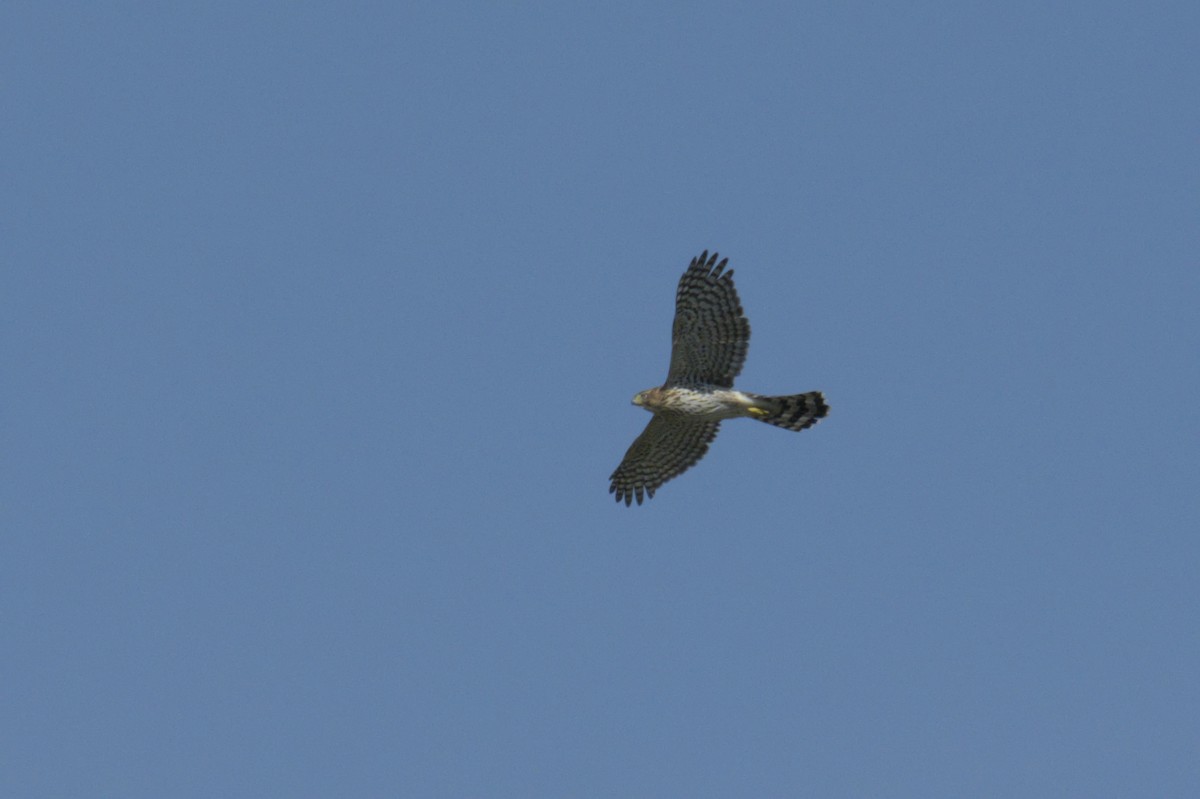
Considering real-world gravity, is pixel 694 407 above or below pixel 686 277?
below

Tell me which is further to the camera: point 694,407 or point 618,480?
point 618,480

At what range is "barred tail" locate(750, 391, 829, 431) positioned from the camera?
2500 centimetres

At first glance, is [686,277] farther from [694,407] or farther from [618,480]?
[618,480]

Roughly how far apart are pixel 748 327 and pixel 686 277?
44.5 inches

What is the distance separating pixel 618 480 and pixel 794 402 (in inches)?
158

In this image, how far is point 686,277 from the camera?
25.1 metres

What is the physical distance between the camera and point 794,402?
82.0 feet

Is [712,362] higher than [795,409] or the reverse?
higher

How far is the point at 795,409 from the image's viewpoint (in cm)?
2505

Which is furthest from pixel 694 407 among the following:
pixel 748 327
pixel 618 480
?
pixel 618 480

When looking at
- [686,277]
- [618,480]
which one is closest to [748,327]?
[686,277]

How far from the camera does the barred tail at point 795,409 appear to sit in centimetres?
2500

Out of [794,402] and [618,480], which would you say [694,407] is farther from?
[618,480]

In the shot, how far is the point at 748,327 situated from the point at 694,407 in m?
1.37
